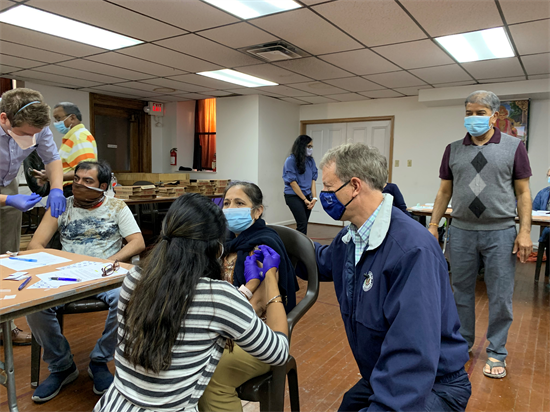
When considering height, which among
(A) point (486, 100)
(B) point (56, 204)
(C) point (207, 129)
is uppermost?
(C) point (207, 129)

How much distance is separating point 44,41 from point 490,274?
4.79m

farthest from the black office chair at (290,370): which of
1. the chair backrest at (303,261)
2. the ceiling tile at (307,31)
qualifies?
the ceiling tile at (307,31)

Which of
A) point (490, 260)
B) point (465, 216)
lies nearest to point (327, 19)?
point (465, 216)

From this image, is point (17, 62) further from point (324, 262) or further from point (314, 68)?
point (324, 262)

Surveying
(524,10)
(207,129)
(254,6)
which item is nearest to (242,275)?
(254,6)

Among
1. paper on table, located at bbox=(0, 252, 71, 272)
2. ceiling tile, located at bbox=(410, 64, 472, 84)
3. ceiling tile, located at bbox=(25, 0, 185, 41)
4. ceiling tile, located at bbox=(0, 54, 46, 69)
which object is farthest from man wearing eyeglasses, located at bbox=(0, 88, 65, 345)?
ceiling tile, located at bbox=(410, 64, 472, 84)

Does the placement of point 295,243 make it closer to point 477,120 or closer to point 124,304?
point 124,304

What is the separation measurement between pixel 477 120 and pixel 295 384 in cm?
169

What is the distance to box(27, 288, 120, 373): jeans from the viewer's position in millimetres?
2041

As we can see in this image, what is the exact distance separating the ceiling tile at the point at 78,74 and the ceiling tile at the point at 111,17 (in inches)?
80.0

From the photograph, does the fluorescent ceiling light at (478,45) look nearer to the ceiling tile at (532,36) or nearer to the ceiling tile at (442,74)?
the ceiling tile at (532,36)

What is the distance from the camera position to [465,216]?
231cm

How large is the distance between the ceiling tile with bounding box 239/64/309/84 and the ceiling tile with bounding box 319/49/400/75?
787mm

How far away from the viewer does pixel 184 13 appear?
3.44 m
